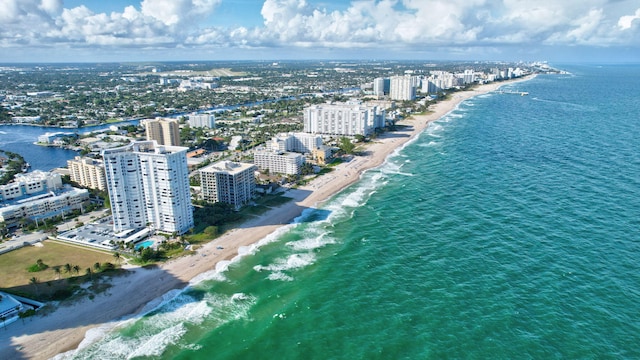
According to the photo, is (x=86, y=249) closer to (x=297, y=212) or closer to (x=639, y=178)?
(x=297, y=212)

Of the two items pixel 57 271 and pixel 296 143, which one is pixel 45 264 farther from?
pixel 296 143

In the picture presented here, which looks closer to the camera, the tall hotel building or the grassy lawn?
the grassy lawn

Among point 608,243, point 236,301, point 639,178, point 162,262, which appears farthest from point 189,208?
point 639,178

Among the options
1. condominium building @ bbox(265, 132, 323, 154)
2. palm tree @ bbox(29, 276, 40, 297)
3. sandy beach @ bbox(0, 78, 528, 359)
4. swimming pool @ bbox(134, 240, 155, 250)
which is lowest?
sandy beach @ bbox(0, 78, 528, 359)

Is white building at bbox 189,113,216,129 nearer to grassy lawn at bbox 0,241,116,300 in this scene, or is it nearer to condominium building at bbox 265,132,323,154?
condominium building at bbox 265,132,323,154

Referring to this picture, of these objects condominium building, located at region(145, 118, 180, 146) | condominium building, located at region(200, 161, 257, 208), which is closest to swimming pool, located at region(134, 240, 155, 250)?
condominium building, located at region(200, 161, 257, 208)

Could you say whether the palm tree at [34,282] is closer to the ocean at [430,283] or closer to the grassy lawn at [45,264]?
the grassy lawn at [45,264]

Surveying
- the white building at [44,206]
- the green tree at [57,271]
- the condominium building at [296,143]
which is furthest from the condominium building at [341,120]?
the green tree at [57,271]
